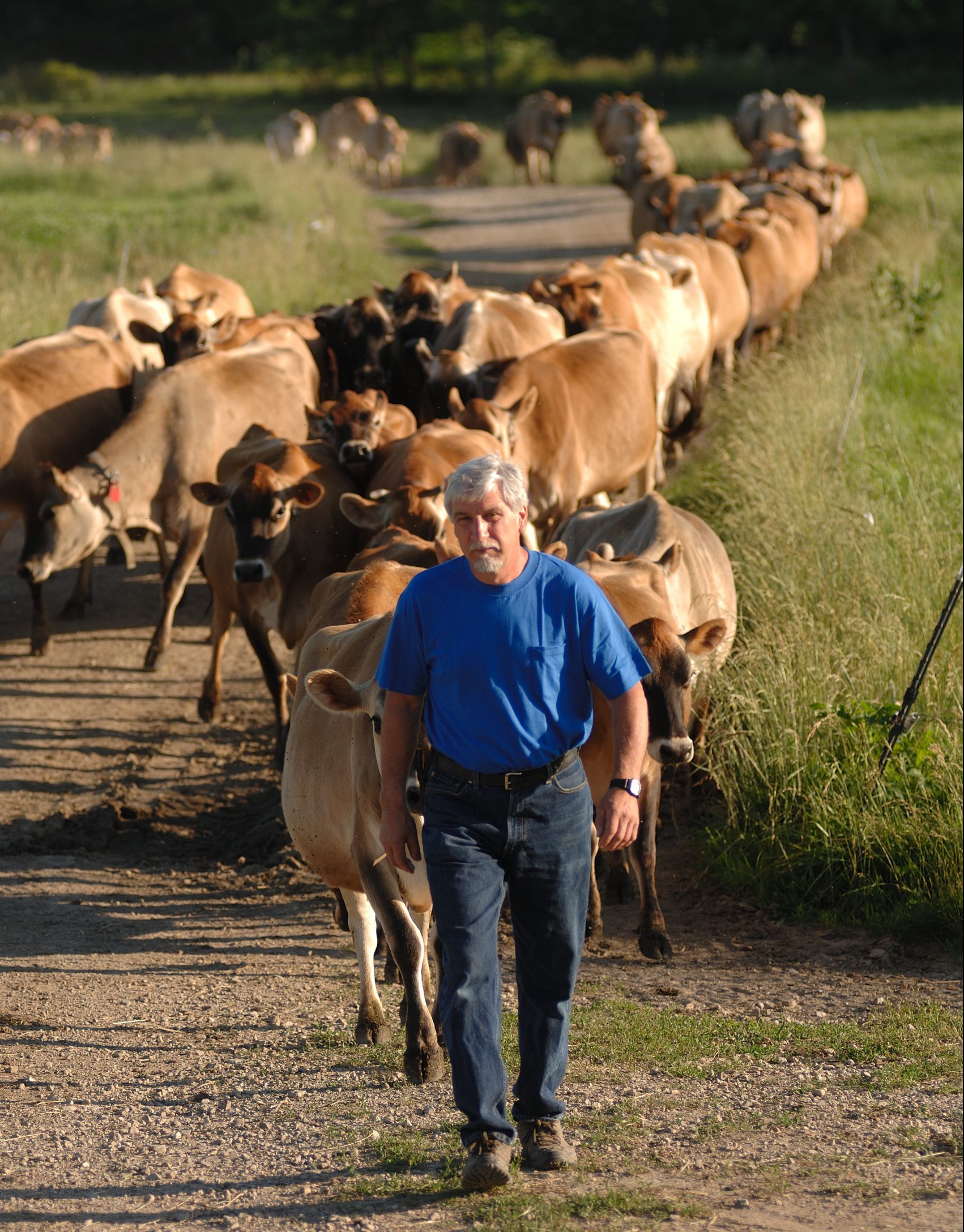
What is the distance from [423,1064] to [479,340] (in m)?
8.29

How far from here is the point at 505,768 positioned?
14.6 feet

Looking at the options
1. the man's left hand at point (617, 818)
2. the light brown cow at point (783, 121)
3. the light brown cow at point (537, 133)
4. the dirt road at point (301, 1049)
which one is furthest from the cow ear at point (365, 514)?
the light brown cow at point (537, 133)

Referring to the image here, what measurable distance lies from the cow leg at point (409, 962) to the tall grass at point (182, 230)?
41.1ft

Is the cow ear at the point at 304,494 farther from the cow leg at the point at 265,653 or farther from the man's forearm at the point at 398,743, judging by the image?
→ the man's forearm at the point at 398,743

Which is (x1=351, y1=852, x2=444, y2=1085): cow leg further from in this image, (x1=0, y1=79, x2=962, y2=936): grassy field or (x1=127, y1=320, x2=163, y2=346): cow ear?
(x1=127, y1=320, x2=163, y2=346): cow ear

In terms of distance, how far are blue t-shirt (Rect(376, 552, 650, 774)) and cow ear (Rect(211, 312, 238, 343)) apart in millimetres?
8946

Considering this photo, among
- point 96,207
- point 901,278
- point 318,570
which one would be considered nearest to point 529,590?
point 318,570

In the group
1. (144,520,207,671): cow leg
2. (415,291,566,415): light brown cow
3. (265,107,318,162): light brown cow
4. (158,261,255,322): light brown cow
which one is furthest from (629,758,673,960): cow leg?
(265,107,318,162): light brown cow

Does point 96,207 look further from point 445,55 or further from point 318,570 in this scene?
point 445,55

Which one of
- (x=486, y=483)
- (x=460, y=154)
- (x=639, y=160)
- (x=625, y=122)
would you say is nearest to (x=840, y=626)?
(x=486, y=483)

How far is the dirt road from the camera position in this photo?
451 cm

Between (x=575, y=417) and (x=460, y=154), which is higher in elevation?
(x=575, y=417)

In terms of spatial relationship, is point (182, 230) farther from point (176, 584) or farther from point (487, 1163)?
point (487, 1163)

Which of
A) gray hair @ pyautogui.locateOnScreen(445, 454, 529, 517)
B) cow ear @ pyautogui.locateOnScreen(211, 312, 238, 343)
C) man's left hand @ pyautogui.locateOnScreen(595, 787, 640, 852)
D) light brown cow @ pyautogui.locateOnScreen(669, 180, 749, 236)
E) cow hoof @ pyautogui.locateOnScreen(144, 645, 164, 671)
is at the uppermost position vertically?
gray hair @ pyautogui.locateOnScreen(445, 454, 529, 517)
